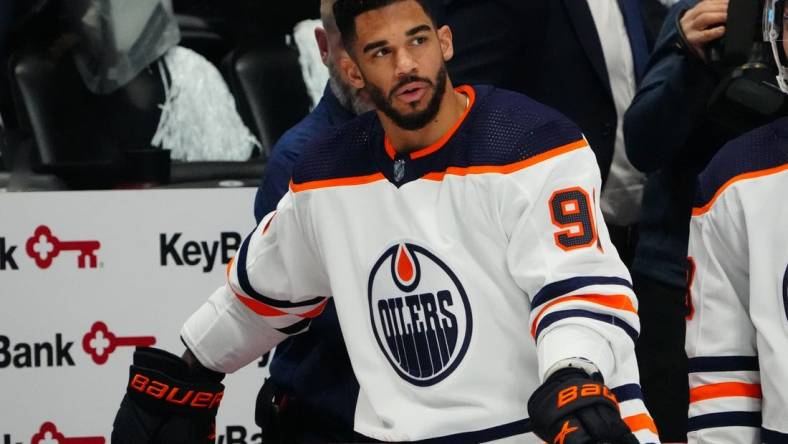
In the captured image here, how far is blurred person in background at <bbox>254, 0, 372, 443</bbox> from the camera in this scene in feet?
9.20

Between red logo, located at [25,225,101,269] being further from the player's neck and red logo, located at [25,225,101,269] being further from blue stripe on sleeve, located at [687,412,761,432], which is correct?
blue stripe on sleeve, located at [687,412,761,432]

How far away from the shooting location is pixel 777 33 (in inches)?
105

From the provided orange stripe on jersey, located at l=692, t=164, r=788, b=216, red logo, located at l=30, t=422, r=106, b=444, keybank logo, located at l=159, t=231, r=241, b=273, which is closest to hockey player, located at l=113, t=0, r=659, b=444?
orange stripe on jersey, located at l=692, t=164, r=788, b=216

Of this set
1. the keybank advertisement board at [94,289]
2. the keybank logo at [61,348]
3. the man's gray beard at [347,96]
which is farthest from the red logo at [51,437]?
the man's gray beard at [347,96]

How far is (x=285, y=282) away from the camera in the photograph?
2.60 m

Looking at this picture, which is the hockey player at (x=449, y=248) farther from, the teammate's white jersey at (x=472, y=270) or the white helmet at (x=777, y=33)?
the white helmet at (x=777, y=33)

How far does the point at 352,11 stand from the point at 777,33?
2.60 feet

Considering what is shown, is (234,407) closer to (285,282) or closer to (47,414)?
(47,414)

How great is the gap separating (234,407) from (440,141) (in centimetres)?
175

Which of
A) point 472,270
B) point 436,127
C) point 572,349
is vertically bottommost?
point 572,349

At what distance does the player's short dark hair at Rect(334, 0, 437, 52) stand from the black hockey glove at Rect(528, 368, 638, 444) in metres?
0.76

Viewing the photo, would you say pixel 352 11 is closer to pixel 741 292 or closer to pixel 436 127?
pixel 436 127

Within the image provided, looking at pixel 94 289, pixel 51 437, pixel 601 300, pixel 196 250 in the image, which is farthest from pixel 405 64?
pixel 51 437

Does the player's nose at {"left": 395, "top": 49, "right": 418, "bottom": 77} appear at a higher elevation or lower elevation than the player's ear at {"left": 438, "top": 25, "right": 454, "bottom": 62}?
lower
